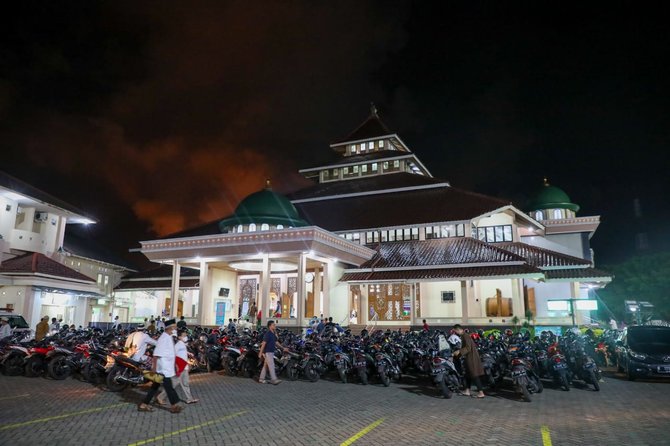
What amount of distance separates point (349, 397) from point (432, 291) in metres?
20.0

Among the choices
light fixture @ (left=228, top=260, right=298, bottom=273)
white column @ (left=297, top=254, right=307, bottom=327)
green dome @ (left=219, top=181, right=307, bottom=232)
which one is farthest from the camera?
green dome @ (left=219, top=181, right=307, bottom=232)

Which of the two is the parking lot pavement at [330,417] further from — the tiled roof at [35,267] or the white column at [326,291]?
the tiled roof at [35,267]

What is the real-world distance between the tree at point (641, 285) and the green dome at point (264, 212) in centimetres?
3538

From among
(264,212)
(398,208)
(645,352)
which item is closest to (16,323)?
(264,212)

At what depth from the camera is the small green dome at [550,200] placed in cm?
3955

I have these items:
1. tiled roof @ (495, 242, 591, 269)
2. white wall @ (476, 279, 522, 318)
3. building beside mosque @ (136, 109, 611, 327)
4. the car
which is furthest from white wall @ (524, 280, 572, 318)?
the car

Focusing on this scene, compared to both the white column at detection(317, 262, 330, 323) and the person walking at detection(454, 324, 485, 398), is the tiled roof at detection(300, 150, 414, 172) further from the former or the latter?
the person walking at detection(454, 324, 485, 398)

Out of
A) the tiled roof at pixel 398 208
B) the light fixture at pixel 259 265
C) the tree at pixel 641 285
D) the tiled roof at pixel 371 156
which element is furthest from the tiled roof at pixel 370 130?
the tree at pixel 641 285

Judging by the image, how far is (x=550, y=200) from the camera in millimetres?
39781

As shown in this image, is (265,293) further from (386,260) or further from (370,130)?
(370,130)

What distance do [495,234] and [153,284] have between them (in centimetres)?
2683

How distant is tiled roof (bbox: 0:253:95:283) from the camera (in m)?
26.5

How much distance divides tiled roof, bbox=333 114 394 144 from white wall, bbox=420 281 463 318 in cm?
1883

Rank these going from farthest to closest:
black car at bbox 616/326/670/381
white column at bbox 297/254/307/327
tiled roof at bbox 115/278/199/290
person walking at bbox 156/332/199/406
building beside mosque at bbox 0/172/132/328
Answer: tiled roof at bbox 115/278/199/290, building beside mosque at bbox 0/172/132/328, white column at bbox 297/254/307/327, black car at bbox 616/326/670/381, person walking at bbox 156/332/199/406
